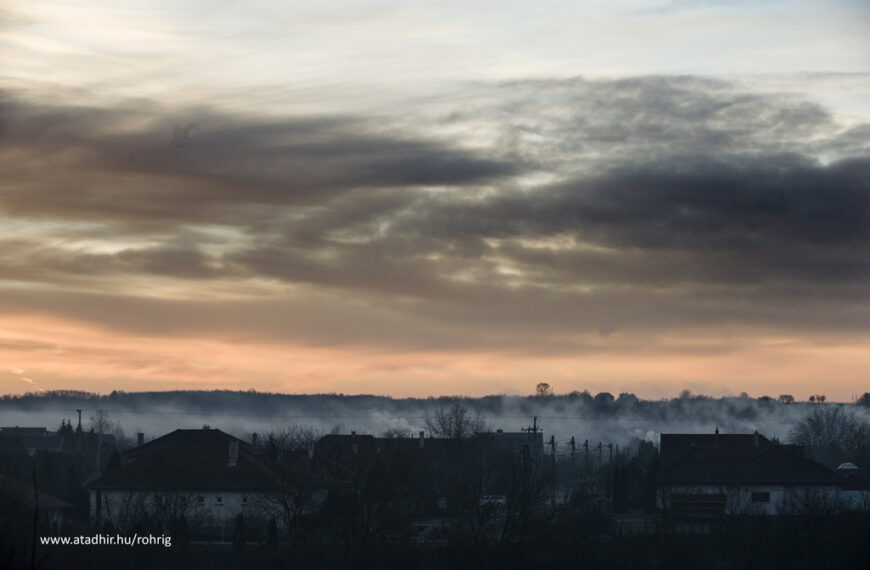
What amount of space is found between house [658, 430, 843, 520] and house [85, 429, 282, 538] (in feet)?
92.3

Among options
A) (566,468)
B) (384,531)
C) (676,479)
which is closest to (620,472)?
(676,479)

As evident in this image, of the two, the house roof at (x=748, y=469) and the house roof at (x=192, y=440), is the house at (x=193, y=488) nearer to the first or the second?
the house roof at (x=192, y=440)

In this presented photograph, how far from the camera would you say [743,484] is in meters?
83.1

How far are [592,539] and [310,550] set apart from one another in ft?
49.8

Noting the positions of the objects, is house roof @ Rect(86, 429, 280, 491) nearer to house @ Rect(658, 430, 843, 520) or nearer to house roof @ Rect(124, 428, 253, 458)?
house roof @ Rect(124, 428, 253, 458)

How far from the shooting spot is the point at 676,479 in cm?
8362

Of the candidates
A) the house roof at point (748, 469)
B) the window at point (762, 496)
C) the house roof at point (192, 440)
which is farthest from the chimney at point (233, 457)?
the window at point (762, 496)

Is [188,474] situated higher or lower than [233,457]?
lower

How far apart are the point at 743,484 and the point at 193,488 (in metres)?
40.8

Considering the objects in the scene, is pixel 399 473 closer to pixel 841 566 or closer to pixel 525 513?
pixel 525 513

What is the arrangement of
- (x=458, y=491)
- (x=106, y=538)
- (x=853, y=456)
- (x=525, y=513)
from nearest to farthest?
(x=106, y=538) → (x=525, y=513) → (x=458, y=491) → (x=853, y=456)

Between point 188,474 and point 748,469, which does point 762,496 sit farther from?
point 188,474

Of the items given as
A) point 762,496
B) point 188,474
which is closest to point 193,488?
point 188,474

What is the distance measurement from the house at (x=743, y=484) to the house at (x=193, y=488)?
28.1 meters
